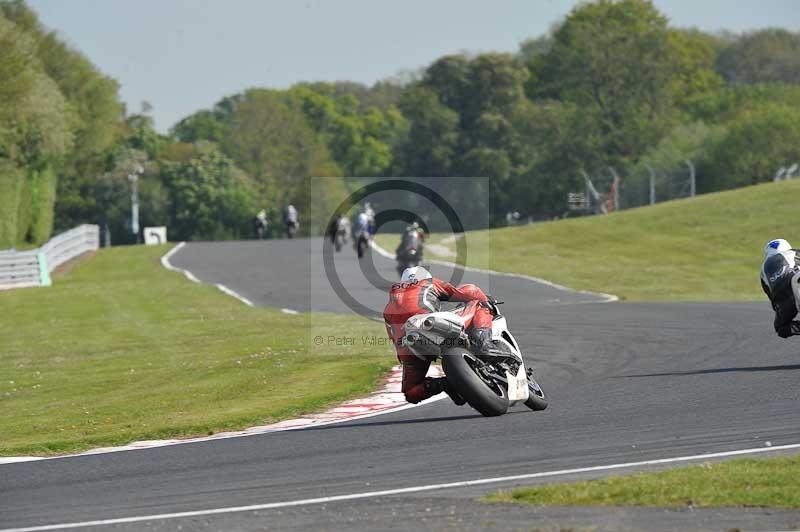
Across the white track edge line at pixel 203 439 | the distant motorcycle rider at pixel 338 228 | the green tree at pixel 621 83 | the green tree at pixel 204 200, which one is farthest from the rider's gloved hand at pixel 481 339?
the green tree at pixel 204 200

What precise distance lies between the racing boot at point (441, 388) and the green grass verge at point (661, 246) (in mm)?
20549

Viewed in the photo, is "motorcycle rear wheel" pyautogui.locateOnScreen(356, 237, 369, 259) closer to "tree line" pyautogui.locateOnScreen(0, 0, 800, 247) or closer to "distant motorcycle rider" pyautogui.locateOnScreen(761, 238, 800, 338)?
"distant motorcycle rider" pyautogui.locateOnScreen(761, 238, 800, 338)

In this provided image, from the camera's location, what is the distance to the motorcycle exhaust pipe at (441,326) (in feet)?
37.2

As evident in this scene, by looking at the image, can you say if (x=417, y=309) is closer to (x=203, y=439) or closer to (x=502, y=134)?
(x=203, y=439)

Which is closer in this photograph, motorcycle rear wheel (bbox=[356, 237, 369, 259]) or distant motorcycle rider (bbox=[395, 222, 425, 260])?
distant motorcycle rider (bbox=[395, 222, 425, 260])

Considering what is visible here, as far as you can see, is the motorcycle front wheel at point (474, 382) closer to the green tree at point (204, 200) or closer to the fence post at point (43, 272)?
the fence post at point (43, 272)

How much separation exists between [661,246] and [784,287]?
36121 millimetres

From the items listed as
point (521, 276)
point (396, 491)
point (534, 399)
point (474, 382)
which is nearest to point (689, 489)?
point (396, 491)

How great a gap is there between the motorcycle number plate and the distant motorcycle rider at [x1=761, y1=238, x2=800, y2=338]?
165 inches

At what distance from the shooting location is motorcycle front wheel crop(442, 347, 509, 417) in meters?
11.4

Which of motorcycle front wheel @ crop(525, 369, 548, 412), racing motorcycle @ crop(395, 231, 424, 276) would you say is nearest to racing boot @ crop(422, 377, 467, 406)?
motorcycle front wheel @ crop(525, 369, 548, 412)

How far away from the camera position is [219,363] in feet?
65.3

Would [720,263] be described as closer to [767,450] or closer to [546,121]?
[767,450]

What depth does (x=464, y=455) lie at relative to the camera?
991 cm
